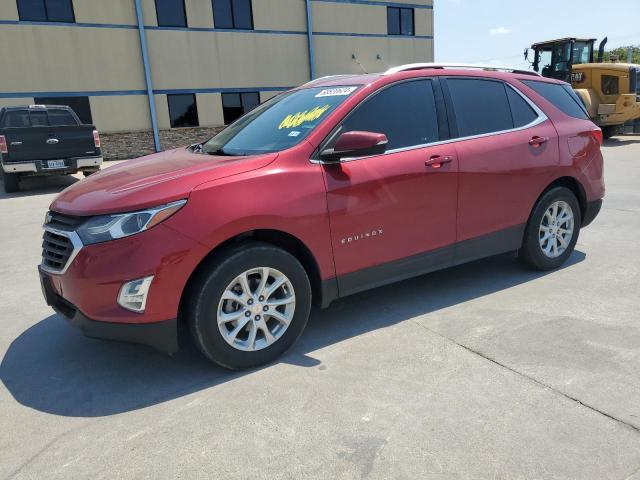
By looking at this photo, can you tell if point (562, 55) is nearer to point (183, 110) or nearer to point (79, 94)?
point (183, 110)

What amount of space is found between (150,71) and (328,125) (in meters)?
18.1

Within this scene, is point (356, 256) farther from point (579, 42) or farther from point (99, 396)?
point (579, 42)

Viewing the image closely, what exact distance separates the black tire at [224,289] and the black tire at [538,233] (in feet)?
7.75

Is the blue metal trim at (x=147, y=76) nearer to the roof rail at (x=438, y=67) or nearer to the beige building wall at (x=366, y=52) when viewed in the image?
the beige building wall at (x=366, y=52)

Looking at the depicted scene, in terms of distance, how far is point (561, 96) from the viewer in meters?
4.93

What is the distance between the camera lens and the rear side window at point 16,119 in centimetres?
1226

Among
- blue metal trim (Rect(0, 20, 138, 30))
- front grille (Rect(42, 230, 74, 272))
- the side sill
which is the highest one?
blue metal trim (Rect(0, 20, 138, 30))

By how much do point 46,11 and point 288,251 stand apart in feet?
61.1

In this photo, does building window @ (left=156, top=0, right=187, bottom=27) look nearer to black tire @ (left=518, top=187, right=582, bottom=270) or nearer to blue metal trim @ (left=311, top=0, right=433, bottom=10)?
blue metal trim @ (left=311, top=0, right=433, bottom=10)

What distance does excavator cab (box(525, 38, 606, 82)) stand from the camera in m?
17.6

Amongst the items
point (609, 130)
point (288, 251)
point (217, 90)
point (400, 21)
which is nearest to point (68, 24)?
point (217, 90)

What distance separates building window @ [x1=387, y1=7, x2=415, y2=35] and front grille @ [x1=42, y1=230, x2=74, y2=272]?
942 inches

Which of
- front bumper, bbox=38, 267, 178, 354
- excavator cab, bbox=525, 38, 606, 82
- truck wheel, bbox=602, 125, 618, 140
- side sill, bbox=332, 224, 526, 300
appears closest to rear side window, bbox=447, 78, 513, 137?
side sill, bbox=332, 224, 526, 300

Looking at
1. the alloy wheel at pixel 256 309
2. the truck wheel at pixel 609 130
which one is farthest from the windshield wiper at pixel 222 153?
the truck wheel at pixel 609 130
